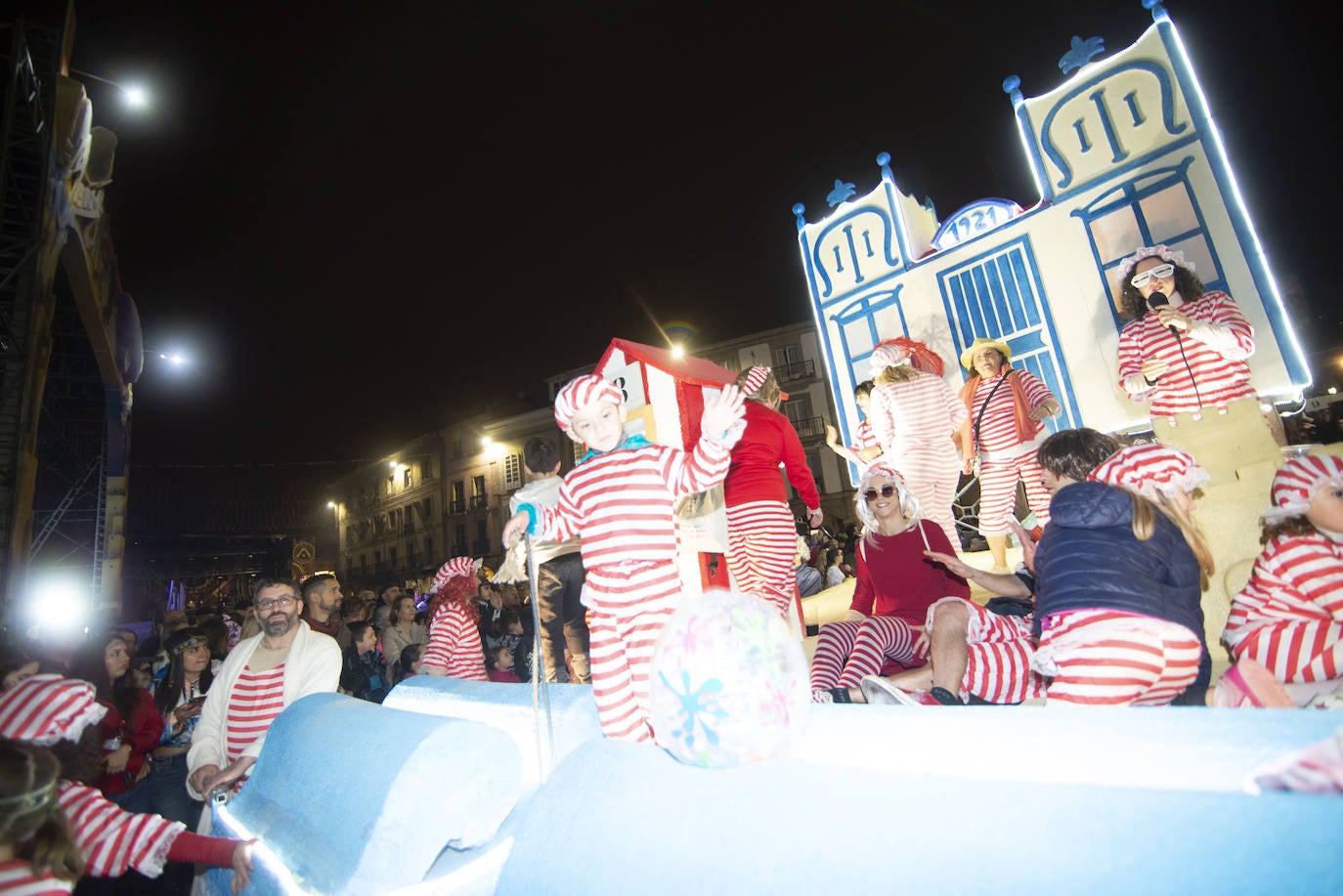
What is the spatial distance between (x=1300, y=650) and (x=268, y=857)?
362 cm

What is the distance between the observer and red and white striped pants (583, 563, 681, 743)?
2361mm

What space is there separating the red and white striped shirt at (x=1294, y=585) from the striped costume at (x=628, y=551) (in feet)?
6.19

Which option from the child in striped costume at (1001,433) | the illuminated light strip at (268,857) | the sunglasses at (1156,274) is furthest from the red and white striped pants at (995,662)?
the sunglasses at (1156,274)

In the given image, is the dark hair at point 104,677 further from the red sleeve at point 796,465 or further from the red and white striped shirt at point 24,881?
the red sleeve at point 796,465

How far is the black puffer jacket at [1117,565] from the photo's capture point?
6.39 ft

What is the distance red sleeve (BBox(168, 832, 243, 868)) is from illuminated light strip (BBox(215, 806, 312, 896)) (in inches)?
3.1

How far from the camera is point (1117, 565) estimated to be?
6.54 ft

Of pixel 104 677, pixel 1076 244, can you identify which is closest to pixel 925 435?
pixel 1076 244

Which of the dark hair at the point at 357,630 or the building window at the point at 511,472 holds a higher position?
the building window at the point at 511,472

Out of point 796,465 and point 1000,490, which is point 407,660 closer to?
point 796,465

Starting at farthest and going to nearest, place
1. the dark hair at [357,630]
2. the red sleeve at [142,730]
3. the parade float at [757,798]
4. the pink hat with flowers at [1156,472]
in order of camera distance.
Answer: the dark hair at [357,630] < the red sleeve at [142,730] < the pink hat with flowers at [1156,472] < the parade float at [757,798]

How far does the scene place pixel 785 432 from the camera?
5121 mm

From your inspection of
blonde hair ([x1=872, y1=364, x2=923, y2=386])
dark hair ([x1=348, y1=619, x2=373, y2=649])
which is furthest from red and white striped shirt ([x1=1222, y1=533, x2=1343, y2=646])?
dark hair ([x1=348, y1=619, x2=373, y2=649])

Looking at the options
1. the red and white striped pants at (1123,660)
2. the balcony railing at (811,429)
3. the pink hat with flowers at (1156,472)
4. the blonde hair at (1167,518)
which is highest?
the balcony railing at (811,429)
